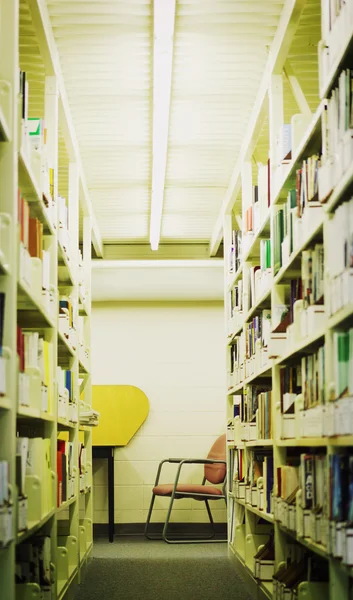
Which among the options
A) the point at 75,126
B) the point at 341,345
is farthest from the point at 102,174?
the point at 341,345

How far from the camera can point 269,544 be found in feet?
15.6

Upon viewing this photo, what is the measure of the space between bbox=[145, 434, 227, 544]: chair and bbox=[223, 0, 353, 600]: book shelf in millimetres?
863

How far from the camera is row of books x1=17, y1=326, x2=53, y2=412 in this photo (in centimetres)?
304

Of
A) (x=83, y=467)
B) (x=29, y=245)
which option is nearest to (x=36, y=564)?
(x=29, y=245)

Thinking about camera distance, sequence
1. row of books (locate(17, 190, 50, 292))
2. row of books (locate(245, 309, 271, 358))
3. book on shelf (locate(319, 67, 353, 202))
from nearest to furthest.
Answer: book on shelf (locate(319, 67, 353, 202)), row of books (locate(17, 190, 50, 292)), row of books (locate(245, 309, 271, 358))

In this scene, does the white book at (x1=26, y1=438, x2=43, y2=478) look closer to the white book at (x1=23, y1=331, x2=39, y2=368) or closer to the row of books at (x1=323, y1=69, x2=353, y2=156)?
the white book at (x1=23, y1=331, x2=39, y2=368)

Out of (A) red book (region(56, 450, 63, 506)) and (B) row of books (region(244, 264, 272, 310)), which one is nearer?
(A) red book (region(56, 450, 63, 506))

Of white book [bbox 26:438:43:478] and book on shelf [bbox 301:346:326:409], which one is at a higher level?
book on shelf [bbox 301:346:326:409]

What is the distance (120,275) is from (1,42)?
17.5 feet

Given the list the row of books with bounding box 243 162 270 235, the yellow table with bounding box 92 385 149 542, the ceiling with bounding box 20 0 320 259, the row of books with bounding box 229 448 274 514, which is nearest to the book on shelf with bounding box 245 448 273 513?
the row of books with bounding box 229 448 274 514

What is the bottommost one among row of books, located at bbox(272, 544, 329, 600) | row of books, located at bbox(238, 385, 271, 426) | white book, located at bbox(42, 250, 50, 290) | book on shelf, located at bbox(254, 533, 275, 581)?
book on shelf, located at bbox(254, 533, 275, 581)

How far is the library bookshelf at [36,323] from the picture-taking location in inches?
107

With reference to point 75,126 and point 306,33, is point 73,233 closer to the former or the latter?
point 75,126

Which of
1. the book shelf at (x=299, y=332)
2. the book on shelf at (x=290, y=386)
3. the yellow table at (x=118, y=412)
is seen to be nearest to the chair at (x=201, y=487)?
the yellow table at (x=118, y=412)
